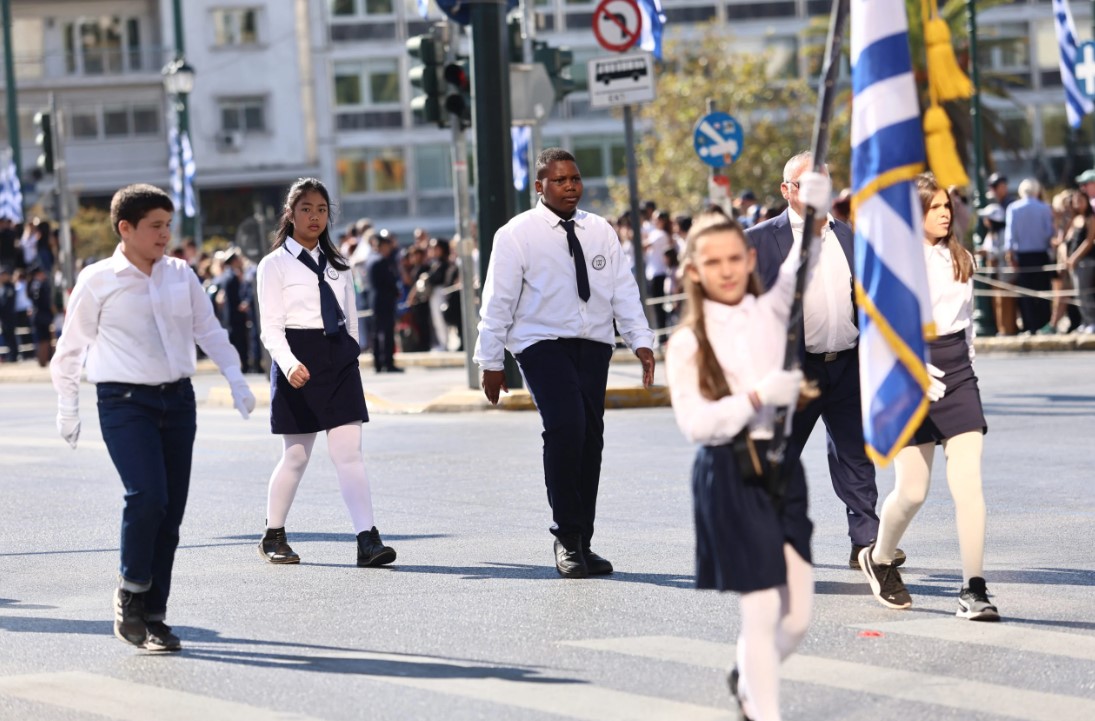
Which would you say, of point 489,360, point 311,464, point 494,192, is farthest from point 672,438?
point 489,360

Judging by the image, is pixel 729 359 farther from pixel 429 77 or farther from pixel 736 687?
pixel 429 77

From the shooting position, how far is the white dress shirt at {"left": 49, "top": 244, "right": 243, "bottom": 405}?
316 inches

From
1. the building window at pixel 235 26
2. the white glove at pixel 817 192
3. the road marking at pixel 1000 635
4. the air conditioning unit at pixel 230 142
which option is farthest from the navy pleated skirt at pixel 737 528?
the building window at pixel 235 26

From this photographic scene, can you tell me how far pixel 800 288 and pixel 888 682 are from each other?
1.62m

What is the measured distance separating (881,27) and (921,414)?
1.27 metres

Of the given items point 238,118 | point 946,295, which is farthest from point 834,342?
point 238,118

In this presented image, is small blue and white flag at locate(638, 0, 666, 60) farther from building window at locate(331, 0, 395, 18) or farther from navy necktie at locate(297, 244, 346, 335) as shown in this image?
building window at locate(331, 0, 395, 18)

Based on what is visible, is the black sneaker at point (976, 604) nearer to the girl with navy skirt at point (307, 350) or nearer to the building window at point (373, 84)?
the girl with navy skirt at point (307, 350)

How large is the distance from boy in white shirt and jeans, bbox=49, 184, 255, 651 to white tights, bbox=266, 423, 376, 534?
198 cm

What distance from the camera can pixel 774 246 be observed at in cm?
902

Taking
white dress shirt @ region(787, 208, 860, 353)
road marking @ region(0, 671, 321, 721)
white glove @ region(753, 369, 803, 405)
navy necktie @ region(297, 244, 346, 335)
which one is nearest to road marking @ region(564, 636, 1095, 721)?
white glove @ region(753, 369, 803, 405)

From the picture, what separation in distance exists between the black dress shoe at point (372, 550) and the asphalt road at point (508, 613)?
0.09m

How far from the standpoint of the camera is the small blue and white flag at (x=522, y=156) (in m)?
24.9

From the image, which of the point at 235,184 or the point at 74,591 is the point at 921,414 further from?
the point at 235,184
